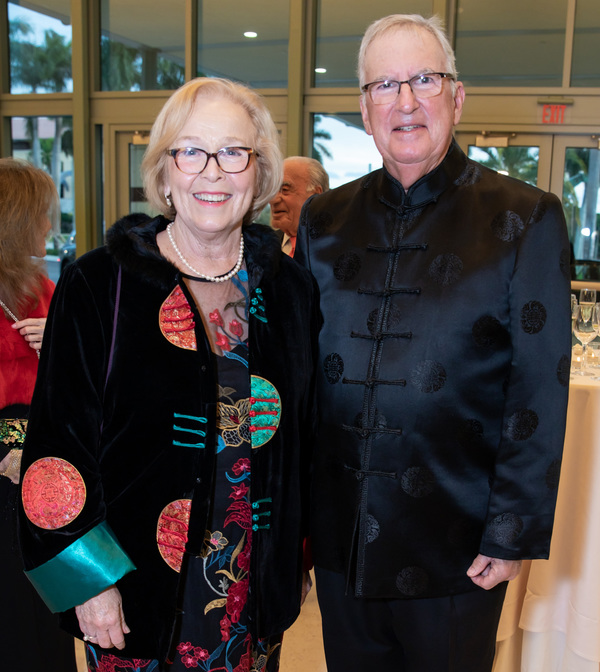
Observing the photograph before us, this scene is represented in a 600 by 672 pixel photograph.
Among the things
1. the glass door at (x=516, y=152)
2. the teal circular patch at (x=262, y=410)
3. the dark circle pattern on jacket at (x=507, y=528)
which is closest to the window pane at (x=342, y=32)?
the glass door at (x=516, y=152)

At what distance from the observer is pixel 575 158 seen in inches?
212

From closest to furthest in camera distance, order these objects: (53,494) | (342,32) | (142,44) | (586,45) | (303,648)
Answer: (53,494) < (303,648) < (586,45) < (342,32) < (142,44)

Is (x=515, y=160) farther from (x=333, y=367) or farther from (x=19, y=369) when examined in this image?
(x=19, y=369)

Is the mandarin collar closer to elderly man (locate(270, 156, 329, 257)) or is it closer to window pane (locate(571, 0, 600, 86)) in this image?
elderly man (locate(270, 156, 329, 257))

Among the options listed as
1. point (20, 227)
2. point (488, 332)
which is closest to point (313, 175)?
point (20, 227)

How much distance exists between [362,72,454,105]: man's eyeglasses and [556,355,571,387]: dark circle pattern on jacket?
66 cm

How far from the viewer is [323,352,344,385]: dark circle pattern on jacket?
5.24 ft

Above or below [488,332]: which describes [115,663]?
below

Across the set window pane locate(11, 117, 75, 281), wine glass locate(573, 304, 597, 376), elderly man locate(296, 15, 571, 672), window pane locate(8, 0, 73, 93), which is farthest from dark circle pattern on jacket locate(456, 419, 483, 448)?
window pane locate(8, 0, 73, 93)

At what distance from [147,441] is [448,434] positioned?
0.65 meters

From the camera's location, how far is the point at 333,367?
161 centimetres

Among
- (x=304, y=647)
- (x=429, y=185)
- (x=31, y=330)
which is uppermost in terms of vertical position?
(x=429, y=185)

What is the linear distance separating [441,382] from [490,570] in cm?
44

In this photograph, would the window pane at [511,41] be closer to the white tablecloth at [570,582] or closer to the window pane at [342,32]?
the window pane at [342,32]
